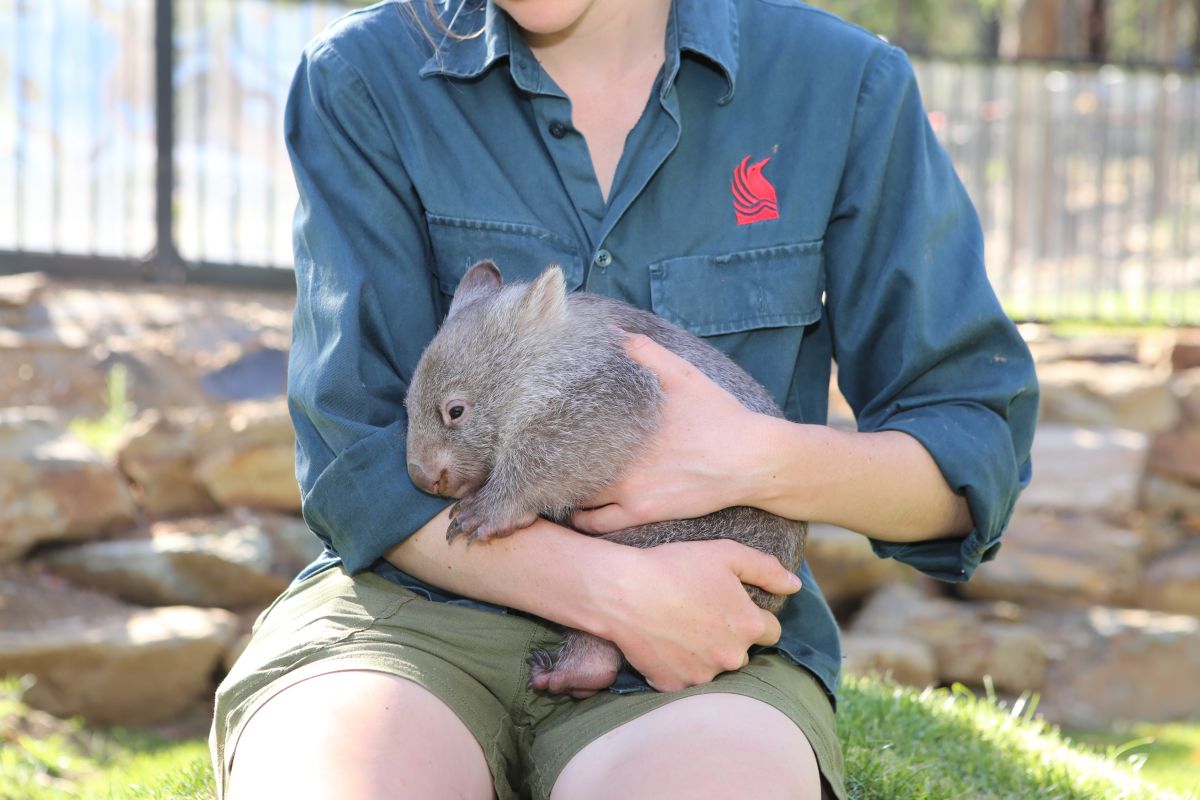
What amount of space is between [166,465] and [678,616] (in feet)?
14.9

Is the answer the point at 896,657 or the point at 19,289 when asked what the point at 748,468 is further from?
the point at 19,289

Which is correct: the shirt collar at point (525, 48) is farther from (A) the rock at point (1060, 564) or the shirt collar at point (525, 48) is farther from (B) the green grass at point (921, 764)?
(A) the rock at point (1060, 564)

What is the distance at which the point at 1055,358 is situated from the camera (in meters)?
8.74

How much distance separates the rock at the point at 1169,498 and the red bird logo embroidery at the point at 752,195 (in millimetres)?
6142

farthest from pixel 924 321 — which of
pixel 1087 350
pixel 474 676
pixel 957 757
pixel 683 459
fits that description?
pixel 1087 350

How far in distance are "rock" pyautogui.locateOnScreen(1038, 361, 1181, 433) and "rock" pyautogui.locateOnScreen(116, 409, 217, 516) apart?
5.12 m

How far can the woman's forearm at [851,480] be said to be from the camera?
2.51 meters

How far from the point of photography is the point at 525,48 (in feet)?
9.48

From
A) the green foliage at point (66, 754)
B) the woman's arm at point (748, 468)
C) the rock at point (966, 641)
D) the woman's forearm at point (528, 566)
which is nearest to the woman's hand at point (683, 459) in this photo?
the woman's arm at point (748, 468)

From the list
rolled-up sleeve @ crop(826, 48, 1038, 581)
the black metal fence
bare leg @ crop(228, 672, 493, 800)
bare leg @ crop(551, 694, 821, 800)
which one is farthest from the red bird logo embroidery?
the black metal fence

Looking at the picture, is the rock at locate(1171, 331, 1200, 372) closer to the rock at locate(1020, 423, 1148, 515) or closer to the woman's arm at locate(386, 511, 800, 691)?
the rock at locate(1020, 423, 1148, 515)

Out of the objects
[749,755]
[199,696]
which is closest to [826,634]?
[749,755]

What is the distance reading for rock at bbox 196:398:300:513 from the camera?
631 cm

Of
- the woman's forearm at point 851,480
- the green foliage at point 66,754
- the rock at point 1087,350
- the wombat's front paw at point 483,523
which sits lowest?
the green foliage at point 66,754
